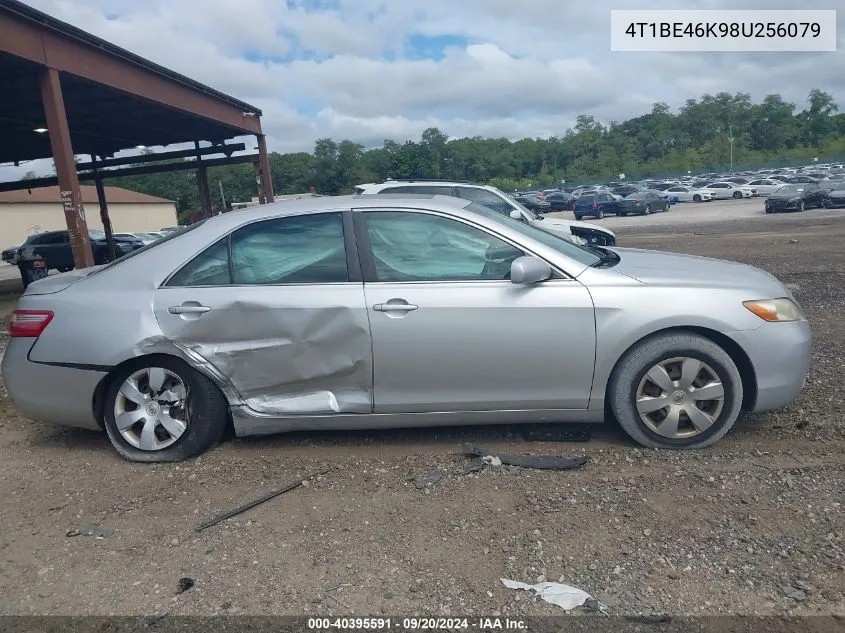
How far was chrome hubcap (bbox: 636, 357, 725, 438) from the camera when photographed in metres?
3.67

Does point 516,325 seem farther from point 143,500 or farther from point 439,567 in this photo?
point 143,500

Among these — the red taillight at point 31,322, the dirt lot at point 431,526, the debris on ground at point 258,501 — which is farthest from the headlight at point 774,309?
the red taillight at point 31,322

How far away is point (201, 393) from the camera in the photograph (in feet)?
12.8

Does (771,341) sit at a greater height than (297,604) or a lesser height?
greater

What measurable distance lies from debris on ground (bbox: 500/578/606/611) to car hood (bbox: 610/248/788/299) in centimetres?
190

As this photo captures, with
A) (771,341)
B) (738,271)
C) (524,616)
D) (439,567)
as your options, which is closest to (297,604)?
(439,567)

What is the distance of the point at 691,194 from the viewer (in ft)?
157

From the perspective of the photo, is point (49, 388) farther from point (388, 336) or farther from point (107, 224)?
point (107, 224)

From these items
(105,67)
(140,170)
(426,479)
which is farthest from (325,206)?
(140,170)

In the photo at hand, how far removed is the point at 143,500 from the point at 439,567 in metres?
1.79

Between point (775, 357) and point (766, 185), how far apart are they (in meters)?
50.8

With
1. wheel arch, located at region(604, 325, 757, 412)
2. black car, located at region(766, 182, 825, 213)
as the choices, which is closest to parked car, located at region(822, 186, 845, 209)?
black car, located at region(766, 182, 825, 213)

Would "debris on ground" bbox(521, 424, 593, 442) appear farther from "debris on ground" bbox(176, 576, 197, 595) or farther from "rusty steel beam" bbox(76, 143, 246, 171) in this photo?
"rusty steel beam" bbox(76, 143, 246, 171)

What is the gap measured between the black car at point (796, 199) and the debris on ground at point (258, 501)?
30956 mm
